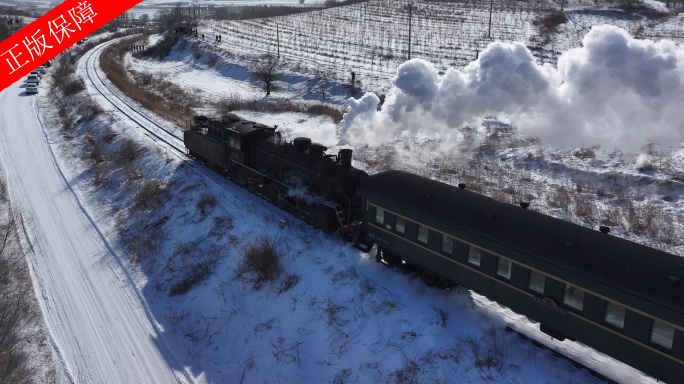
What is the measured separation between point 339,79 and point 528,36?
92.0 ft

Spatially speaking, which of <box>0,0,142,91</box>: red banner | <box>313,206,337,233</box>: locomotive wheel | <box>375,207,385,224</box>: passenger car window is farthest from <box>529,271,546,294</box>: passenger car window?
<box>0,0,142,91</box>: red banner

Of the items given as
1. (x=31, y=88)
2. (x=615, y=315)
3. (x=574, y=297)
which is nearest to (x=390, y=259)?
(x=574, y=297)

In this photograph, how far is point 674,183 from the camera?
25328mm

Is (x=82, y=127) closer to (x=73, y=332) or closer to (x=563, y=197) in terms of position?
(x=73, y=332)

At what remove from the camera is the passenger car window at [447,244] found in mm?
16016

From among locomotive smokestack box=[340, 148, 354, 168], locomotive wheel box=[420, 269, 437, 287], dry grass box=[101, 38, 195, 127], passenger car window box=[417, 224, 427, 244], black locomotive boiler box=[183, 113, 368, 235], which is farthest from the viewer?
dry grass box=[101, 38, 195, 127]

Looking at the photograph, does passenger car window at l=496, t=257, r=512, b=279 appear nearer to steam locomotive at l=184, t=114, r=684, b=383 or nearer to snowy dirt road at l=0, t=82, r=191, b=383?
steam locomotive at l=184, t=114, r=684, b=383

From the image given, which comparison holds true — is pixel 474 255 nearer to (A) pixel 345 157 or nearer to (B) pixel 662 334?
(B) pixel 662 334

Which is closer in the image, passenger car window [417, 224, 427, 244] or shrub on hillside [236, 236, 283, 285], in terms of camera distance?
passenger car window [417, 224, 427, 244]

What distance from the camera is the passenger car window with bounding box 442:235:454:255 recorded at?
1602 cm

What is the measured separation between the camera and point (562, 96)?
20844 mm

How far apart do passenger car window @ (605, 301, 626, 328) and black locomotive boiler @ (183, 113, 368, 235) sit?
9866 mm

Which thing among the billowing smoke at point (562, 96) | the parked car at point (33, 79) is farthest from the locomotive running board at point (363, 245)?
the parked car at point (33, 79)

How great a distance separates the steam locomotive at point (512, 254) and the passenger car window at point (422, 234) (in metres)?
0.03
